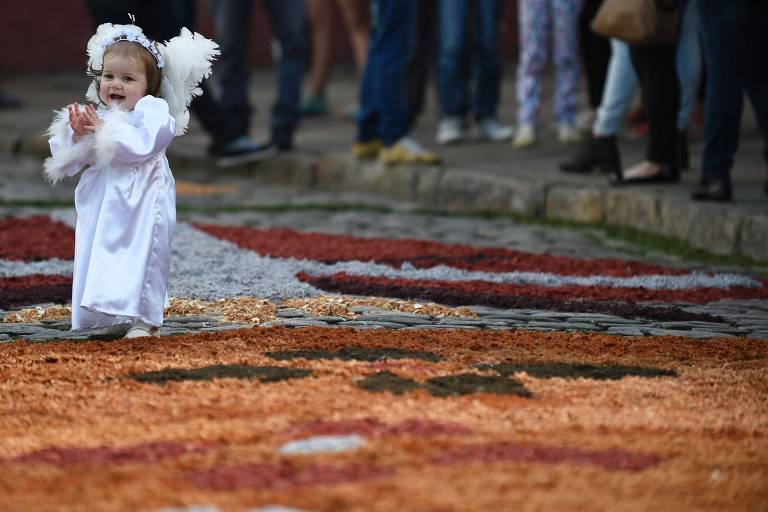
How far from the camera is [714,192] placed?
22.3ft

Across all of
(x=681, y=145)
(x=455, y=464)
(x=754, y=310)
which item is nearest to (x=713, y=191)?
(x=681, y=145)

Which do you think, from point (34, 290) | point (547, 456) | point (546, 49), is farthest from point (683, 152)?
point (547, 456)

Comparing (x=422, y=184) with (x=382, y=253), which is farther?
(x=422, y=184)

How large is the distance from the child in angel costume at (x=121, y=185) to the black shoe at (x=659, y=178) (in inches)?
140

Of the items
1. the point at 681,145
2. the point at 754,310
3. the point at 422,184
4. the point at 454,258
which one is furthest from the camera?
the point at 422,184

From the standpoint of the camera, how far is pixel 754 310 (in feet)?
16.5

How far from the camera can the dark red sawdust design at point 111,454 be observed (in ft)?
9.43

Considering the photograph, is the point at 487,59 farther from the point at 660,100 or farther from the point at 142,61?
the point at 142,61

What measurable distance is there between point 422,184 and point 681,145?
1529 millimetres

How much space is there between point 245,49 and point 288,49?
0.89 ft

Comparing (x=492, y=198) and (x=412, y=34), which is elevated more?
(x=412, y=34)

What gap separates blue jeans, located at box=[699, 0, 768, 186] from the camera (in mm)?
6578

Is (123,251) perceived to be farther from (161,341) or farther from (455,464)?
(455,464)

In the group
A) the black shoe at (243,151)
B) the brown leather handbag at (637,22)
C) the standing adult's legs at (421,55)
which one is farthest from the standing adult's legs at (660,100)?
the standing adult's legs at (421,55)
